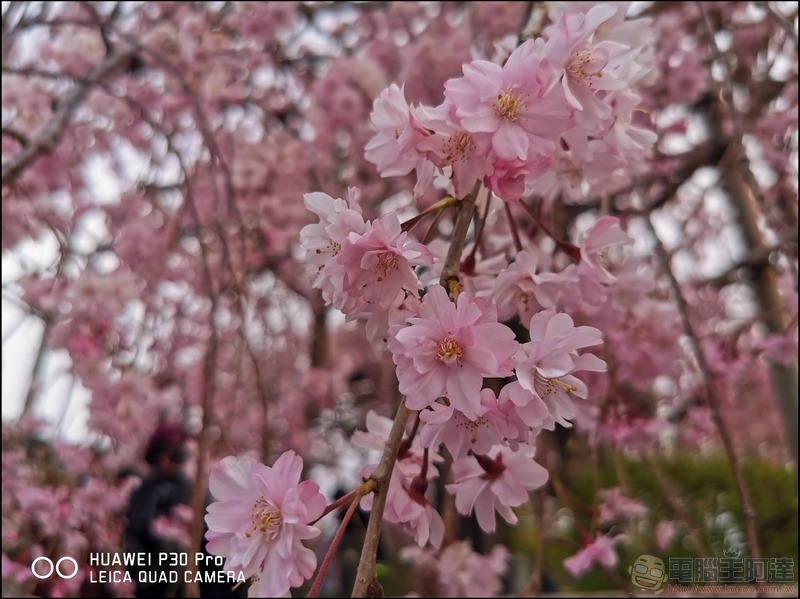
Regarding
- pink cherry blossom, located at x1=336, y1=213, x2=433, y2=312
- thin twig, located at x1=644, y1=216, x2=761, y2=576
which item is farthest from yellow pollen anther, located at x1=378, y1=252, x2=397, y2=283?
thin twig, located at x1=644, y1=216, x2=761, y2=576

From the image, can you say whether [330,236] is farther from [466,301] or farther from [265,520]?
[265,520]

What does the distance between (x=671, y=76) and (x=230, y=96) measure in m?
1.61

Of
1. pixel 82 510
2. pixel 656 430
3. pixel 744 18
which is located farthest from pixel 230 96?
pixel 744 18

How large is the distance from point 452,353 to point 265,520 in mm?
206

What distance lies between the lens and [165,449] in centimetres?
280

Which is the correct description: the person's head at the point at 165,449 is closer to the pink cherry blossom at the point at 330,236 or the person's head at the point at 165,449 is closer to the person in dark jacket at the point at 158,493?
the person in dark jacket at the point at 158,493

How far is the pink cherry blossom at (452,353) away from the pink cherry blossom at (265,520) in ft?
0.39

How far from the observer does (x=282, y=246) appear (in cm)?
286

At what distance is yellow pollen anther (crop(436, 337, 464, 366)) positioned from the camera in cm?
52

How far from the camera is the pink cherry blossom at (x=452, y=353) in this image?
1.73 feet

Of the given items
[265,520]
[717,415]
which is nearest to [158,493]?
[717,415]

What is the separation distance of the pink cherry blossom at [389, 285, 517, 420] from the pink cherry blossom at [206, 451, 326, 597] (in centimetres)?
12

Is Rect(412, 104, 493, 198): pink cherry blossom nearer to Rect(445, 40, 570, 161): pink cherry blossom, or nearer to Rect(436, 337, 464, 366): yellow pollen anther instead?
Rect(445, 40, 570, 161): pink cherry blossom

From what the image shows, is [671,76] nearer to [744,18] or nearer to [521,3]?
[521,3]
